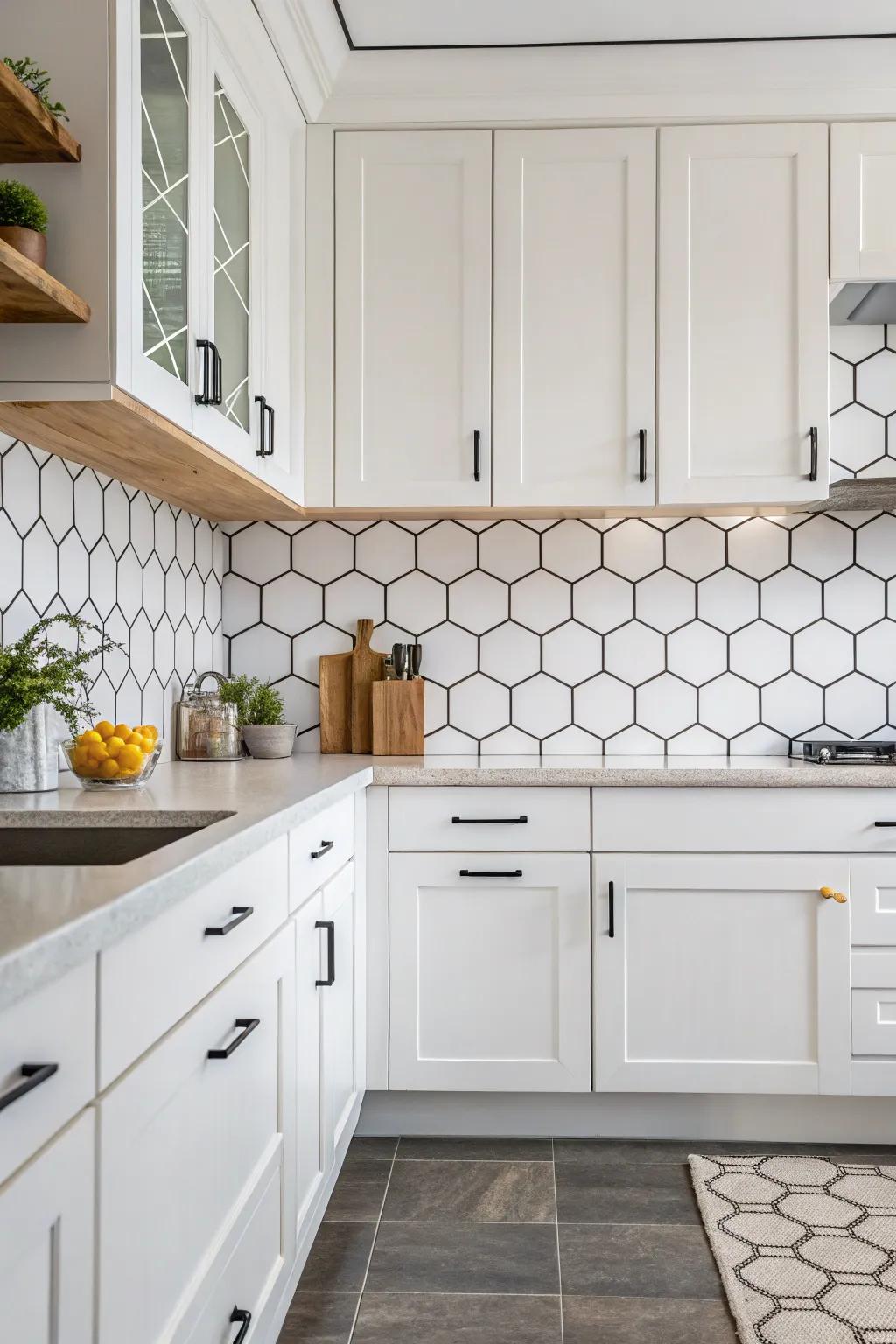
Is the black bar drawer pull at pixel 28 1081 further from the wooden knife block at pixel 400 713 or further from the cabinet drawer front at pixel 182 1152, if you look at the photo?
the wooden knife block at pixel 400 713

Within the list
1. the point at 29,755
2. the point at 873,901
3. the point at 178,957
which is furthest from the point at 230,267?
the point at 873,901

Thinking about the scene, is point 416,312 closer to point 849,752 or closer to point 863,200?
point 863,200

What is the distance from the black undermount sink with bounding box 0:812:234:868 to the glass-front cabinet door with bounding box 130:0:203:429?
65 centimetres

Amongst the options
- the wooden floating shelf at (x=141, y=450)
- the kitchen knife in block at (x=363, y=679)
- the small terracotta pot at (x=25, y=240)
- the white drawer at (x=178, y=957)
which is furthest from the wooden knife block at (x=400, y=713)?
the small terracotta pot at (x=25, y=240)

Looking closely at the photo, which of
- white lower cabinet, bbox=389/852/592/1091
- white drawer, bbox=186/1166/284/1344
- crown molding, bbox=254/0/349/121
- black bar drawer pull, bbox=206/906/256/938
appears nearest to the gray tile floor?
white lower cabinet, bbox=389/852/592/1091

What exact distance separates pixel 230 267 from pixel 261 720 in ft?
3.78

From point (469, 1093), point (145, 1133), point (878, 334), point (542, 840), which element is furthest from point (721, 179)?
point (145, 1133)

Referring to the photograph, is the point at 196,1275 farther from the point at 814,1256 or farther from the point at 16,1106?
the point at 814,1256

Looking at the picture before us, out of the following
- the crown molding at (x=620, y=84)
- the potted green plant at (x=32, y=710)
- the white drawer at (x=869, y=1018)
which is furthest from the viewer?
the crown molding at (x=620, y=84)

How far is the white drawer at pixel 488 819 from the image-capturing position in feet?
7.86

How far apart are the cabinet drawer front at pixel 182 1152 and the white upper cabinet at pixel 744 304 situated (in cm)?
176

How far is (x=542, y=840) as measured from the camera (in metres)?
2.40

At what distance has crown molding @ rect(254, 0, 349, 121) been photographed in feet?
7.18

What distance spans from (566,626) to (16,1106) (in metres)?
2.36
